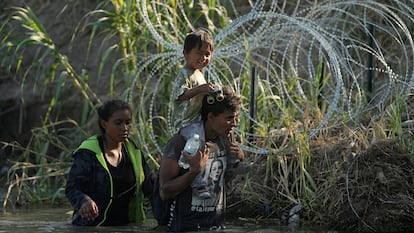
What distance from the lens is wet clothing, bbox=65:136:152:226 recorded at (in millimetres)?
7168

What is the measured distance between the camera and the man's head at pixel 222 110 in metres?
6.49

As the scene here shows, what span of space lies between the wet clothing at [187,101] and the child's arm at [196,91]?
0.03 metres

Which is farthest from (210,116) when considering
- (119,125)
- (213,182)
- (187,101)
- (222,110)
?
(119,125)

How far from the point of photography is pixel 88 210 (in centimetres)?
678

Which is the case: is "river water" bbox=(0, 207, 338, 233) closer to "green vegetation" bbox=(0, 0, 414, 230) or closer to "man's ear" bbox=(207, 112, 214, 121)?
"green vegetation" bbox=(0, 0, 414, 230)

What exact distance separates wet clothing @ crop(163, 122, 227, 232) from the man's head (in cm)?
10

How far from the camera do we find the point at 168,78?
933 cm

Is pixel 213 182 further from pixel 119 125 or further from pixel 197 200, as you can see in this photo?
pixel 119 125

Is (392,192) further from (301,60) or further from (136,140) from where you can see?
(301,60)

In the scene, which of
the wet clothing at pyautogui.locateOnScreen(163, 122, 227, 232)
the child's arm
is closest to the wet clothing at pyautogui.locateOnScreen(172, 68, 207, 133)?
the child's arm

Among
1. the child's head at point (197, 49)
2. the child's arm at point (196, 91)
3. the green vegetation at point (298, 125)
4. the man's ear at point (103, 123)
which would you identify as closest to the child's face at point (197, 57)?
the child's head at point (197, 49)

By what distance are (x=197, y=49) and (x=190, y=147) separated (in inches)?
32.4

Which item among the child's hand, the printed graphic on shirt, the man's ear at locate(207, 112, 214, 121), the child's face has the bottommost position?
the printed graphic on shirt

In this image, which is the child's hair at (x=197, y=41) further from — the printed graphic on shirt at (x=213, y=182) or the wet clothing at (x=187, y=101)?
the printed graphic on shirt at (x=213, y=182)
